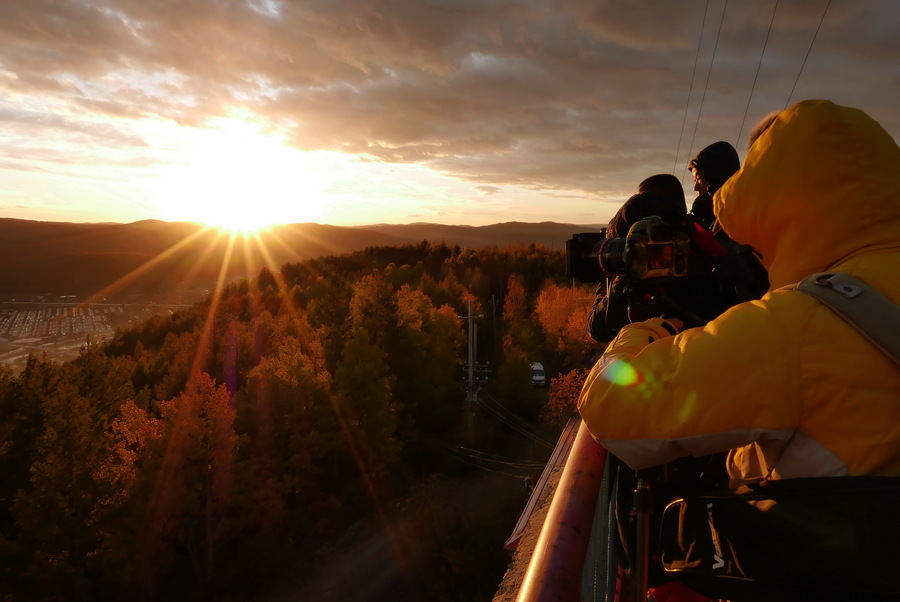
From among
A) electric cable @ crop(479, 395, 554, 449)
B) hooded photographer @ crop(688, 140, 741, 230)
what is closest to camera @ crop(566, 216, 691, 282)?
hooded photographer @ crop(688, 140, 741, 230)

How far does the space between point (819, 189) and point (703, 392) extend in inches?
24.3

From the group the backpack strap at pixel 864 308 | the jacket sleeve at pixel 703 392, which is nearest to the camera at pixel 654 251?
the jacket sleeve at pixel 703 392

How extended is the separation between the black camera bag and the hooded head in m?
2.63

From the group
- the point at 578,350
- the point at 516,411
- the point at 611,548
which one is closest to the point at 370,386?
the point at 516,411

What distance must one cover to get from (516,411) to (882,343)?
99.9 ft

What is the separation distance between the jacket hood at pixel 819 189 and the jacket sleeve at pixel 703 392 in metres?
0.27

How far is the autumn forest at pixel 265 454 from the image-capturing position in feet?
57.6

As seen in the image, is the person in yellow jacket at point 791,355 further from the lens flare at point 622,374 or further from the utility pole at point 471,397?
the utility pole at point 471,397

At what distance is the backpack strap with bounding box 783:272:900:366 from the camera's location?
1.05m

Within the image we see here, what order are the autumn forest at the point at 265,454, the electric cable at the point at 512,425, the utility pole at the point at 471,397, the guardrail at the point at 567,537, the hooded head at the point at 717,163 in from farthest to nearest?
the utility pole at the point at 471,397 → the electric cable at the point at 512,425 → the autumn forest at the point at 265,454 → the hooded head at the point at 717,163 → the guardrail at the point at 567,537

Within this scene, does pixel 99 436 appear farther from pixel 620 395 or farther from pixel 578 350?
pixel 578 350

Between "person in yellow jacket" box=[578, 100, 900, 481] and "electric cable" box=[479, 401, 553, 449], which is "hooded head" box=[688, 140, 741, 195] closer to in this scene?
"person in yellow jacket" box=[578, 100, 900, 481]

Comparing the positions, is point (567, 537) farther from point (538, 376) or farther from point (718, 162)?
point (538, 376)

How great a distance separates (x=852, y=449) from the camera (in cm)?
114
